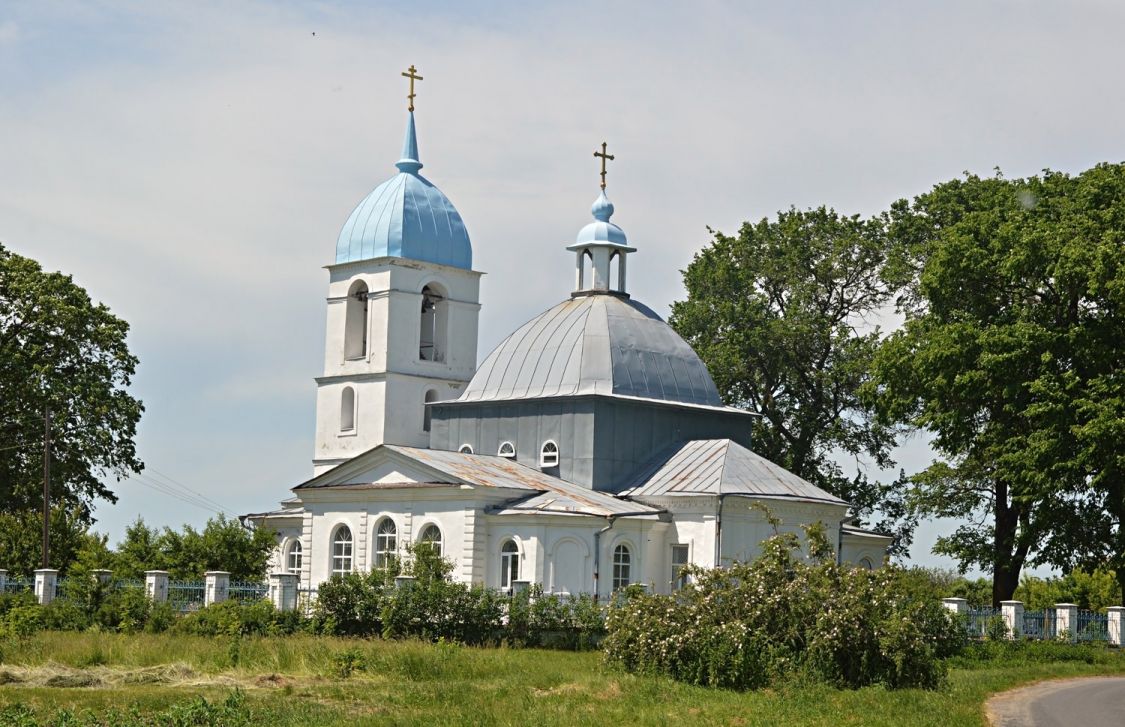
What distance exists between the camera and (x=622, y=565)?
3947 cm

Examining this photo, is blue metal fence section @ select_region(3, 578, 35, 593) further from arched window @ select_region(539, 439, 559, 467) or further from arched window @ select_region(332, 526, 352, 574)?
arched window @ select_region(539, 439, 559, 467)

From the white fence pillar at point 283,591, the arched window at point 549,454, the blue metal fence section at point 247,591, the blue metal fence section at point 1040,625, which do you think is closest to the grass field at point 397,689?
the white fence pillar at point 283,591

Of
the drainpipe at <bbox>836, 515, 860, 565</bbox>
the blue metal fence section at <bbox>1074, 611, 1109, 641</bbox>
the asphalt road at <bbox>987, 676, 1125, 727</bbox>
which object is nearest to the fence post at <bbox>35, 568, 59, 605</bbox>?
the drainpipe at <bbox>836, 515, 860, 565</bbox>

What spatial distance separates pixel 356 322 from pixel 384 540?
37.1 ft

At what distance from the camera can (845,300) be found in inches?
2024

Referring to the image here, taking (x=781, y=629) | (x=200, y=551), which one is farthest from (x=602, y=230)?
(x=781, y=629)

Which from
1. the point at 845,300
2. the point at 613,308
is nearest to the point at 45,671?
the point at 613,308

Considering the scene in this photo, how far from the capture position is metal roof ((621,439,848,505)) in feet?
131

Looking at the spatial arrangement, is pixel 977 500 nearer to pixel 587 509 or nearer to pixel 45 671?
pixel 587 509

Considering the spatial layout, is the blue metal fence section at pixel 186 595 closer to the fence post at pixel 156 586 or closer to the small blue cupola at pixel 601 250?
the fence post at pixel 156 586

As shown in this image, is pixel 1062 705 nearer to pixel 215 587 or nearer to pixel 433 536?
pixel 433 536

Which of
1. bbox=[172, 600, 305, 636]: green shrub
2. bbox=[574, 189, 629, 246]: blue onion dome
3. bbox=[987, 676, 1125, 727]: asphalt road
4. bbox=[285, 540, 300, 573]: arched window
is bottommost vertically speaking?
bbox=[987, 676, 1125, 727]: asphalt road

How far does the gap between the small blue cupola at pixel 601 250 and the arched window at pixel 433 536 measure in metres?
9.90

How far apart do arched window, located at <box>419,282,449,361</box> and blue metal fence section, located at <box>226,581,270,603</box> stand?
14.2 metres
